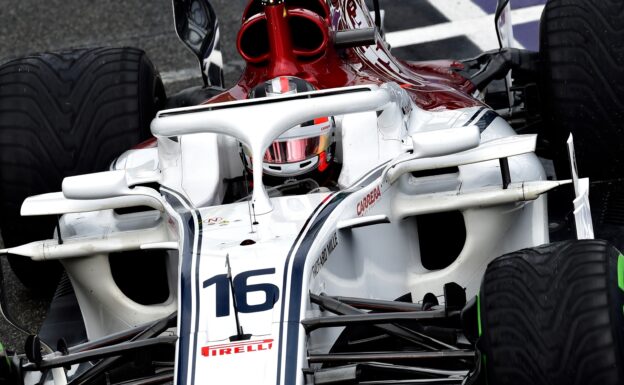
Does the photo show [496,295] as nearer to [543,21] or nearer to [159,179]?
[159,179]

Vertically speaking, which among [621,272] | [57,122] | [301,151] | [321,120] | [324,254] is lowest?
[621,272]

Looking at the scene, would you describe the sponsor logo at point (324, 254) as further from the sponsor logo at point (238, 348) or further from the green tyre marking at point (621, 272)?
the green tyre marking at point (621, 272)

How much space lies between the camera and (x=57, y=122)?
323 inches

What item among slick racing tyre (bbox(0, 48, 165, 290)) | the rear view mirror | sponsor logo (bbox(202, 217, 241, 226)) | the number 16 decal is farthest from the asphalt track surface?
the number 16 decal

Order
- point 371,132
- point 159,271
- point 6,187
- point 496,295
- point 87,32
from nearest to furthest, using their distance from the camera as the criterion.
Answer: point 496,295, point 371,132, point 159,271, point 6,187, point 87,32

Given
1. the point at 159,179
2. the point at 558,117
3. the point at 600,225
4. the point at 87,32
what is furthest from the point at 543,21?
the point at 87,32

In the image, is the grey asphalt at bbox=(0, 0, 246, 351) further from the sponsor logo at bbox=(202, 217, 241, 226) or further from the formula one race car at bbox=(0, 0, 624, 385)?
the sponsor logo at bbox=(202, 217, 241, 226)

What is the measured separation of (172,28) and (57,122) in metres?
4.90

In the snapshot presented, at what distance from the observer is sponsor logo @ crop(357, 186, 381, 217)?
661 centimetres

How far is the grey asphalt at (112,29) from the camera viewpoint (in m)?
12.4

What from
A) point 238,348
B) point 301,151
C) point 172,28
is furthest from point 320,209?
point 172,28

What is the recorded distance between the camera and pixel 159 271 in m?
7.61

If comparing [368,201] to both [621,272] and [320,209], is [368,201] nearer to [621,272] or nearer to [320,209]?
[320,209]

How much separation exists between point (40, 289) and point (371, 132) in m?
2.47
